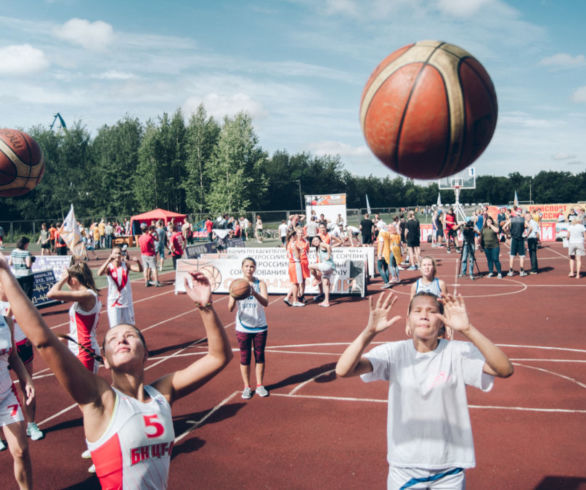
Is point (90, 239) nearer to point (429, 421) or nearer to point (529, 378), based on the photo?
point (529, 378)

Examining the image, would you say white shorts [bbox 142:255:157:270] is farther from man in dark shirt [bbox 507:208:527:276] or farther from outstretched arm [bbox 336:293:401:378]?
outstretched arm [bbox 336:293:401:378]

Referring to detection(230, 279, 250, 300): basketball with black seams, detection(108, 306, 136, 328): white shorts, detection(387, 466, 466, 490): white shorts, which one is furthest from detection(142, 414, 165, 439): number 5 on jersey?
detection(108, 306, 136, 328): white shorts

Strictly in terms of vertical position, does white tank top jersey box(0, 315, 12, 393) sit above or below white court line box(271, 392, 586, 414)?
above

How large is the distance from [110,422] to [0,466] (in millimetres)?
3927

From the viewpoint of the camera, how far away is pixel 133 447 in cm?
248

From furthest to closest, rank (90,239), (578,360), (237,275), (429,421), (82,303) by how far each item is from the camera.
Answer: (90,239)
(237,275)
(578,360)
(82,303)
(429,421)

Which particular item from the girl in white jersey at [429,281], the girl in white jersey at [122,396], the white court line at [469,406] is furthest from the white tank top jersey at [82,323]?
the girl in white jersey at [429,281]

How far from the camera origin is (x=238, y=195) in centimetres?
5150

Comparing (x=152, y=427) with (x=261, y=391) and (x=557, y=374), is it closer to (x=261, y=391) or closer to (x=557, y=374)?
(x=261, y=391)

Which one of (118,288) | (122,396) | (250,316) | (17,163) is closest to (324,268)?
(118,288)

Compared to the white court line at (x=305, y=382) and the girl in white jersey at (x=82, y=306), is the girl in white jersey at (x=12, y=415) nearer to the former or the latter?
the girl in white jersey at (x=82, y=306)

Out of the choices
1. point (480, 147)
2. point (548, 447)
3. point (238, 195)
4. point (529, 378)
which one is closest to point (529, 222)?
point (529, 378)

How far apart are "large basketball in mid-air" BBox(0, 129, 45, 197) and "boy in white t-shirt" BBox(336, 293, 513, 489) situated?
14.3ft

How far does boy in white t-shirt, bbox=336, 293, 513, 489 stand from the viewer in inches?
122
